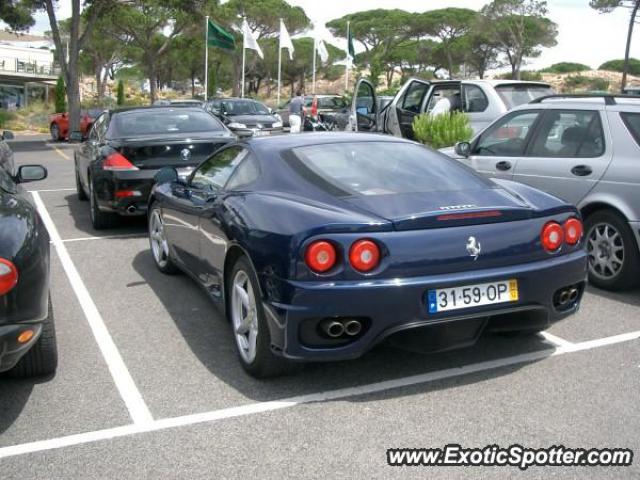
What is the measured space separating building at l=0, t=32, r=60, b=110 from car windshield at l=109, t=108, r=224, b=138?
171 ft

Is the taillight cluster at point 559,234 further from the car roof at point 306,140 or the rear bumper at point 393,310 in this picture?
the car roof at point 306,140

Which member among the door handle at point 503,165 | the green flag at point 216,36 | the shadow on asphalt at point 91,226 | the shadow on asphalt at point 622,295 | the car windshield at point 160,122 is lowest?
the shadow on asphalt at point 91,226

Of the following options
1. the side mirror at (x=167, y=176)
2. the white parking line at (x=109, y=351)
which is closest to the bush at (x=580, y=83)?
the side mirror at (x=167, y=176)

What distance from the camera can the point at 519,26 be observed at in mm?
61188

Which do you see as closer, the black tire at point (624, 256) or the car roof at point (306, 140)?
the car roof at point (306, 140)

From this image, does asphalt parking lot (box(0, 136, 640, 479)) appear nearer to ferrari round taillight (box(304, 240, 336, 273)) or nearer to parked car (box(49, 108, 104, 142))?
ferrari round taillight (box(304, 240, 336, 273))

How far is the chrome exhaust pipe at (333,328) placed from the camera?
361 centimetres

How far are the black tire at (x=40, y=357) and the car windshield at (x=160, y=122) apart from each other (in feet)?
15.9

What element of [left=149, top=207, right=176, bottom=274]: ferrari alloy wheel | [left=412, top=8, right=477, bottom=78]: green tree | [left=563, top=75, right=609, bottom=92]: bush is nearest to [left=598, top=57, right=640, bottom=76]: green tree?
[left=563, top=75, right=609, bottom=92]: bush

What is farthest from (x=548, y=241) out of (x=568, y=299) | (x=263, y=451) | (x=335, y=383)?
(x=263, y=451)

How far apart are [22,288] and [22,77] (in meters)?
63.5

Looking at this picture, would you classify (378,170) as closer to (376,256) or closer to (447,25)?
(376,256)

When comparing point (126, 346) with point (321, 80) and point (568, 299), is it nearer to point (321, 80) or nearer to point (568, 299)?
point (568, 299)

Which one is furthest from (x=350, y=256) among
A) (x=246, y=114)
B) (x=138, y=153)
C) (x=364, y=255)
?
(x=246, y=114)
